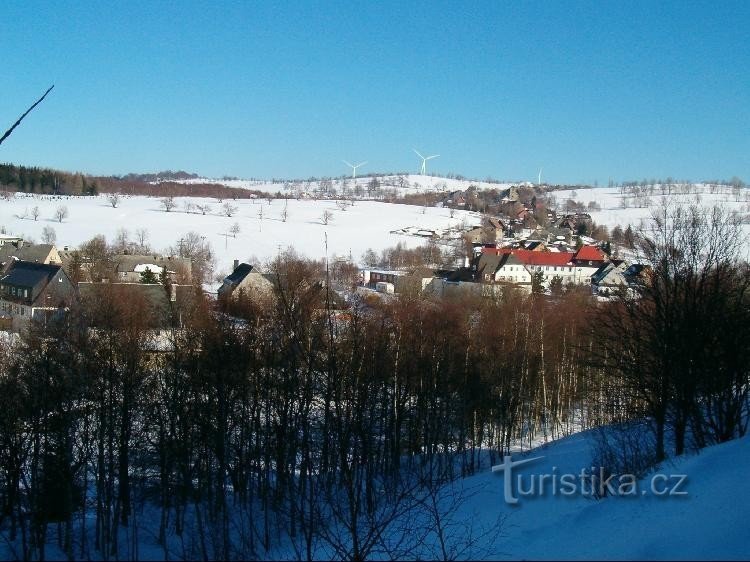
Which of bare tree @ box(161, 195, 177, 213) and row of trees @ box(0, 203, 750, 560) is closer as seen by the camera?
row of trees @ box(0, 203, 750, 560)

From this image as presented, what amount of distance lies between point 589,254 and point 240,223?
140 feet

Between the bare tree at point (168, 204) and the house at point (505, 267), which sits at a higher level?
the bare tree at point (168, 204)

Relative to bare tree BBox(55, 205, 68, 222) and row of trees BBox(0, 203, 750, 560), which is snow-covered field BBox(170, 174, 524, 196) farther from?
row of trees BBox(0, 203, 750, 560)

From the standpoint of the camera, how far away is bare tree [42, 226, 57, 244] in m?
63.2

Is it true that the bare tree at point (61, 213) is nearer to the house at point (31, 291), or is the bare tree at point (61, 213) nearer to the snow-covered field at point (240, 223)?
the snow-covered field at point (240, 223)

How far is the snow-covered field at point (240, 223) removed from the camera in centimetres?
6725

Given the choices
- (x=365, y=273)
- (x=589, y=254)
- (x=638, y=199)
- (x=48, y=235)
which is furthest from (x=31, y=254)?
(x=638, y=199)

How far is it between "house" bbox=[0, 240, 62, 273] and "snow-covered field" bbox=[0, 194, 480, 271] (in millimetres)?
12786

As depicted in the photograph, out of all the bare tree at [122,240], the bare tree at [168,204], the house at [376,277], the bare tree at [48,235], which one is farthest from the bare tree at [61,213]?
the house at [376,277]

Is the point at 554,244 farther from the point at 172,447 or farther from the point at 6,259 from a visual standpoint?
the point at 172,447

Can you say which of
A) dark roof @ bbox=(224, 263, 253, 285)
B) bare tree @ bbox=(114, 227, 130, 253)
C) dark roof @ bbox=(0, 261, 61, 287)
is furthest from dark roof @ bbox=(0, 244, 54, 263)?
dark roof @ bbox=(224, 263, 253, 285)

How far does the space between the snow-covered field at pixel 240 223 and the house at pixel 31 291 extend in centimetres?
2283

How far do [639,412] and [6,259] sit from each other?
48.6m

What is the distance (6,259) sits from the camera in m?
48.4
